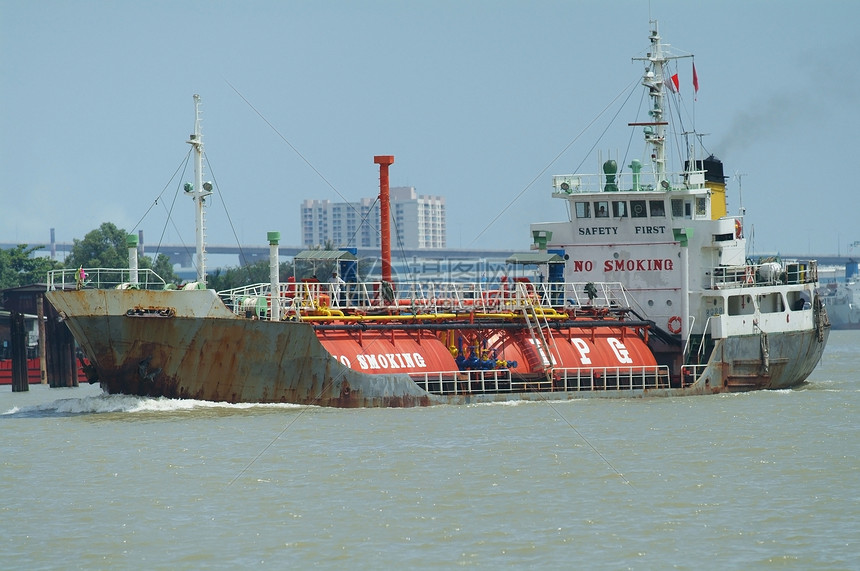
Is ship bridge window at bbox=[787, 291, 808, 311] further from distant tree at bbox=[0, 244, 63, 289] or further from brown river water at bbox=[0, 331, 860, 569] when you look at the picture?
distant tree at bbox=[0, 244, 63, 289]

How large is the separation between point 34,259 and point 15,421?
64611 millimetres

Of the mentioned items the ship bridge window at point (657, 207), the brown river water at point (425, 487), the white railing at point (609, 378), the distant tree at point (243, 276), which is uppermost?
the distant tree at point (243, 276)

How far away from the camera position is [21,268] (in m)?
103

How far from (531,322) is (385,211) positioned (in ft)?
25.2

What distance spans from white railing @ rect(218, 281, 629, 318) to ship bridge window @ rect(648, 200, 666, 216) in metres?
3.12

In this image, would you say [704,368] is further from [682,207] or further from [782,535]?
[782,535]

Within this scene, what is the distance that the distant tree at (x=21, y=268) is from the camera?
10144cm

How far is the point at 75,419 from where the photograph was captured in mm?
40156

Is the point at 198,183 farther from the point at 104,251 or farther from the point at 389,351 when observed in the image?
the point at 104,251

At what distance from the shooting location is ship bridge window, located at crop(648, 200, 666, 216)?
5025 cm

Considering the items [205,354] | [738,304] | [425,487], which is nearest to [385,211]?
[205,354]

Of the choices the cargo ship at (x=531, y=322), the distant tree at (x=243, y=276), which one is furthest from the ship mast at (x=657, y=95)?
the distant tree at (x=243, y=276)

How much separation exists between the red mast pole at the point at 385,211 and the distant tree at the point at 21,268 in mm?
56582

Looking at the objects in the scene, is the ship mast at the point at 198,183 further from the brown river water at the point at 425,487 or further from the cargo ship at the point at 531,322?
the brown river water at the point at 425,487
